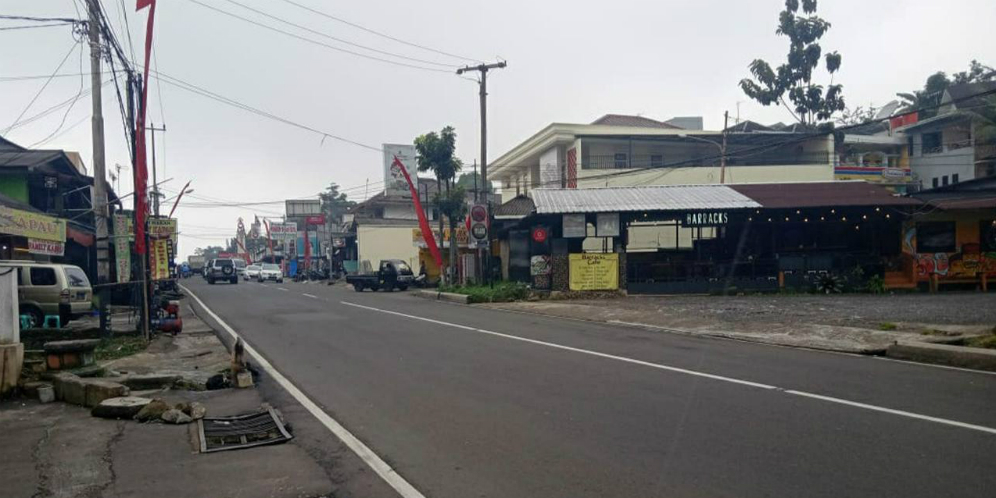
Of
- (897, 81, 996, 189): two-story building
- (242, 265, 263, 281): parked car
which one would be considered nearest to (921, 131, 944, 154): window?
(897, 81, 996, 189): two-story building

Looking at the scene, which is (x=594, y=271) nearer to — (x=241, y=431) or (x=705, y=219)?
(x=705, y=219)

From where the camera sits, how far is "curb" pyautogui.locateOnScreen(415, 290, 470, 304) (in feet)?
95.1

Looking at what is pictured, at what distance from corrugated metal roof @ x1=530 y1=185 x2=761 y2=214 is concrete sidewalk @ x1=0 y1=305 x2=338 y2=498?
2047 cm

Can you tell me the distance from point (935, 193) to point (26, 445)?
3384 centimetres

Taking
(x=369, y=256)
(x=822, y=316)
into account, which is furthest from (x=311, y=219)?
(x=822, y=316)

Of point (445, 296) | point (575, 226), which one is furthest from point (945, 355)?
point (445, 296)

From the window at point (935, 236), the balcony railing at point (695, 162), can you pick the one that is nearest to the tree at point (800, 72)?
the balcony railing at point (695, 162)

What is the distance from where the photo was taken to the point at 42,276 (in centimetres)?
1842

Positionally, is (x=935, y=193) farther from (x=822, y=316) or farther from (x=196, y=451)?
(x=196, y=451)

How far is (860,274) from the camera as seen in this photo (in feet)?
89.9

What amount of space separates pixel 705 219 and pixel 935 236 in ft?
29.9

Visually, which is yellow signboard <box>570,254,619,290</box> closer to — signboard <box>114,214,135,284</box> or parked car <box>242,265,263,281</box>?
signboard <box>114,214,135,284</box>

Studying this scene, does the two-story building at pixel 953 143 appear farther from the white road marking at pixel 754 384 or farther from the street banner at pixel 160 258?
the street banner at pixel 160 258

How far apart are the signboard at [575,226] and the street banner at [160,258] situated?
16350 mm
